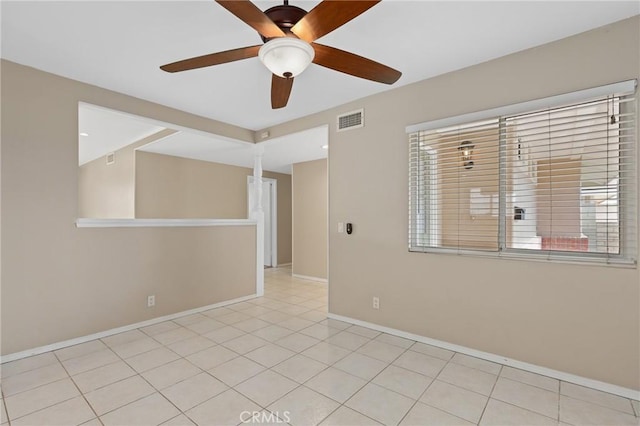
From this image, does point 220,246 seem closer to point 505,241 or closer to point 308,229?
point 308,229

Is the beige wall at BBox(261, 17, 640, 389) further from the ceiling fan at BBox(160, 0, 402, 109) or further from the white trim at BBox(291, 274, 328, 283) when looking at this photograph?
the white trim at BBox(291, 274, 328, 283)

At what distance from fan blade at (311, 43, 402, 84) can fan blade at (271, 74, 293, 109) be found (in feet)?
0.80

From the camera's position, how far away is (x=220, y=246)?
4.09 metres

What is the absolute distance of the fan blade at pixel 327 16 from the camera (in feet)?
4.38

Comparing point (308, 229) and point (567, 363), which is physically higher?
point (308, 229)

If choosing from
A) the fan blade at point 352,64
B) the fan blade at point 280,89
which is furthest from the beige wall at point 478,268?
the fan blade at point 280,89

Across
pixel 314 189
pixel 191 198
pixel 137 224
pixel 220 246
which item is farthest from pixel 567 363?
pixel 191 198

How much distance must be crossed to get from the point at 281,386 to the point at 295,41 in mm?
2166

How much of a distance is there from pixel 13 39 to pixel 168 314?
2794 millimetres

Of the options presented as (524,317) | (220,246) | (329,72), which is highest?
(329,72)

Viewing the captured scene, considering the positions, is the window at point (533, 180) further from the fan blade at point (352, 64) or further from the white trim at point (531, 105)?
the fan blade at point (352, 64)

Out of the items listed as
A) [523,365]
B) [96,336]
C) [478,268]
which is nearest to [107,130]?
[96,336]

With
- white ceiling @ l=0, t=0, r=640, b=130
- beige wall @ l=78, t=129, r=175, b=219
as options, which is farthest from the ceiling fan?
beige wall @ l=78, t=129, r=175, b=219

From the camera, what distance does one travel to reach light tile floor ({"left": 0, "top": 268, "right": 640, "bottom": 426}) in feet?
5.95
